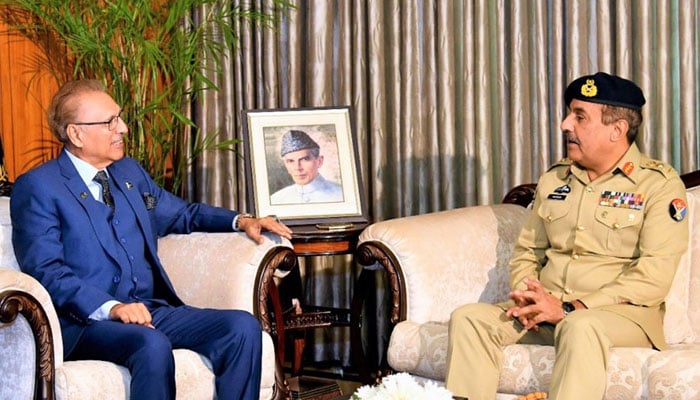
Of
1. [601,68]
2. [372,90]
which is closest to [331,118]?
[372,90]

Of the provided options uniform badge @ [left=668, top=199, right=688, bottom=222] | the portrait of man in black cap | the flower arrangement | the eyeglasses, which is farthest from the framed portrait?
the flower arrangement

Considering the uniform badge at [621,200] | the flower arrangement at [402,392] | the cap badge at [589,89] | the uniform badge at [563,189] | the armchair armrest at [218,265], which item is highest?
the cap badge at [589,89]

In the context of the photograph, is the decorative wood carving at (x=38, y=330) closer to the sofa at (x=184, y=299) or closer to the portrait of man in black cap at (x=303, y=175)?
the sofa at (x=184, y=299)

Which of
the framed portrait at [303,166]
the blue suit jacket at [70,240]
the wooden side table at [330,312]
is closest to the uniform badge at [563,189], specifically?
the wooden side table at [330,312]

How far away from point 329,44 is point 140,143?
0.92 metres

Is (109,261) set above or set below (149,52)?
below

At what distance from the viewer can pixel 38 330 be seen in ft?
9.97

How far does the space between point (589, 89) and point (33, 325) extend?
1795 millimetres

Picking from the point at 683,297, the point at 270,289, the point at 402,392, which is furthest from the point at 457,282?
the point at 402,392

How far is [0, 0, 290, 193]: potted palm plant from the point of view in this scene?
14.5ft

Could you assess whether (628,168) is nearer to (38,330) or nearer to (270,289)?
(270,289)

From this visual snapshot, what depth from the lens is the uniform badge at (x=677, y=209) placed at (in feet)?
11.2

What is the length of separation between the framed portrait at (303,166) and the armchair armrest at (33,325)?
1372 mm

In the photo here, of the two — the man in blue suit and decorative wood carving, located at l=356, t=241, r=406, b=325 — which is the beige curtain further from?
the man in blue suit
